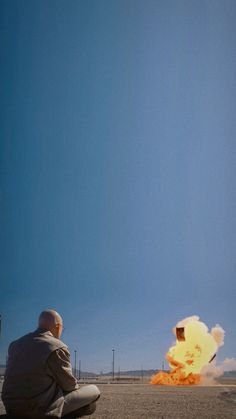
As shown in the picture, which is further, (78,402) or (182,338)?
(182,338)

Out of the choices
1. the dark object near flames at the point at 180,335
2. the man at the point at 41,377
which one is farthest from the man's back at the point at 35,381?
the dark object near flames at the point at 180,335

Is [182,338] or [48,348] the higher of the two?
[48,348]

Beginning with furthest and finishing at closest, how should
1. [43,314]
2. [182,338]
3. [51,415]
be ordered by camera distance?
[182,338]
[43,314]
[51,415]

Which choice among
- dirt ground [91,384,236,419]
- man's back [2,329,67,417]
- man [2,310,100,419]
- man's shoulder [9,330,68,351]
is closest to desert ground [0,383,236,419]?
dirt ground [91,384,236,419]

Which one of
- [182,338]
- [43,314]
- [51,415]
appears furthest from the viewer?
[182,338]

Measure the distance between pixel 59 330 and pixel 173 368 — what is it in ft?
184

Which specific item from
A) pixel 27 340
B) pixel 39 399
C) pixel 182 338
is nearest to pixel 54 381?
pixel 39 399

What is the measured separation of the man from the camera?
5188mm

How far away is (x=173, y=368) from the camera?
188ft

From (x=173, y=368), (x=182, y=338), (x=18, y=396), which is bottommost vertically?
(x=173, y=368)

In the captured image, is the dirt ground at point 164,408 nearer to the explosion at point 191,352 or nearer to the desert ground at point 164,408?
the desert ground at point 164,408

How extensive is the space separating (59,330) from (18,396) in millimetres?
940

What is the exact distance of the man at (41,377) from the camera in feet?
17.0

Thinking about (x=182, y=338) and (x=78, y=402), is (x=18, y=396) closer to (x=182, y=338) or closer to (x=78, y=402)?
(x=78, y=402)
